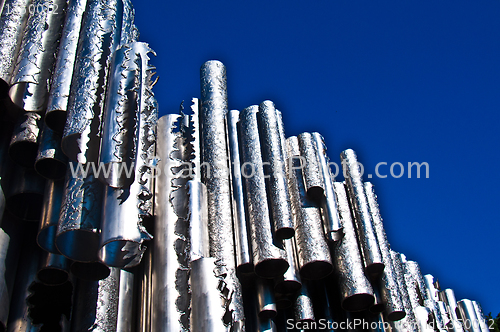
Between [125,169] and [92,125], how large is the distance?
0.53 m

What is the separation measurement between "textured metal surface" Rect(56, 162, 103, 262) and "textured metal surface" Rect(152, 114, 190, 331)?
0.66m

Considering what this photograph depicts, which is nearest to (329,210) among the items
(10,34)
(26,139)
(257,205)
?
(257,205)

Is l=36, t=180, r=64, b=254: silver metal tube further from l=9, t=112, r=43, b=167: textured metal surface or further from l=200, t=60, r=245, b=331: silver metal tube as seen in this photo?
l=200, t=60, r=245, b=331: silver metal tube

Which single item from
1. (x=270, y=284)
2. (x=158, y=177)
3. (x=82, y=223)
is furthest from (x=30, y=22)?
(x=270, y=284)

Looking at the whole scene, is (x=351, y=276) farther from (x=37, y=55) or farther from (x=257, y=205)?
(x=37, y=55)

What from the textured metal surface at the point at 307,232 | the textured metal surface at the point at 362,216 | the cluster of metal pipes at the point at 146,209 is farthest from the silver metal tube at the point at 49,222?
the textured metal surface at the point at 362,216

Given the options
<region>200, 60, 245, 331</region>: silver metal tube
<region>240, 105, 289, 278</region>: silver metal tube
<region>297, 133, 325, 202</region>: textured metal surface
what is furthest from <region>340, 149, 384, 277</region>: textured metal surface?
<region>200, 60, 245, 331</region>: silver metal tube

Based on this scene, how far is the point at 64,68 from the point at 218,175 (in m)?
1.71

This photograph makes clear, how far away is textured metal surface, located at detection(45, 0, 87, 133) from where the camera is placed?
347 centimetres

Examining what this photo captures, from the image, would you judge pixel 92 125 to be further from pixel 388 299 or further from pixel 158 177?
pixel 388 299

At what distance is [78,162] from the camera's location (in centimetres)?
318

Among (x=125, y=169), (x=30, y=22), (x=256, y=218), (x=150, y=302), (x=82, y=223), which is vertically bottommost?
(x=150, y=302)

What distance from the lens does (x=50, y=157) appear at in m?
3.33

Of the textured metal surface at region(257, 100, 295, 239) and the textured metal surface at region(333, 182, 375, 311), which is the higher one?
the textured metal surface at region(257, 100, 295, 239)
